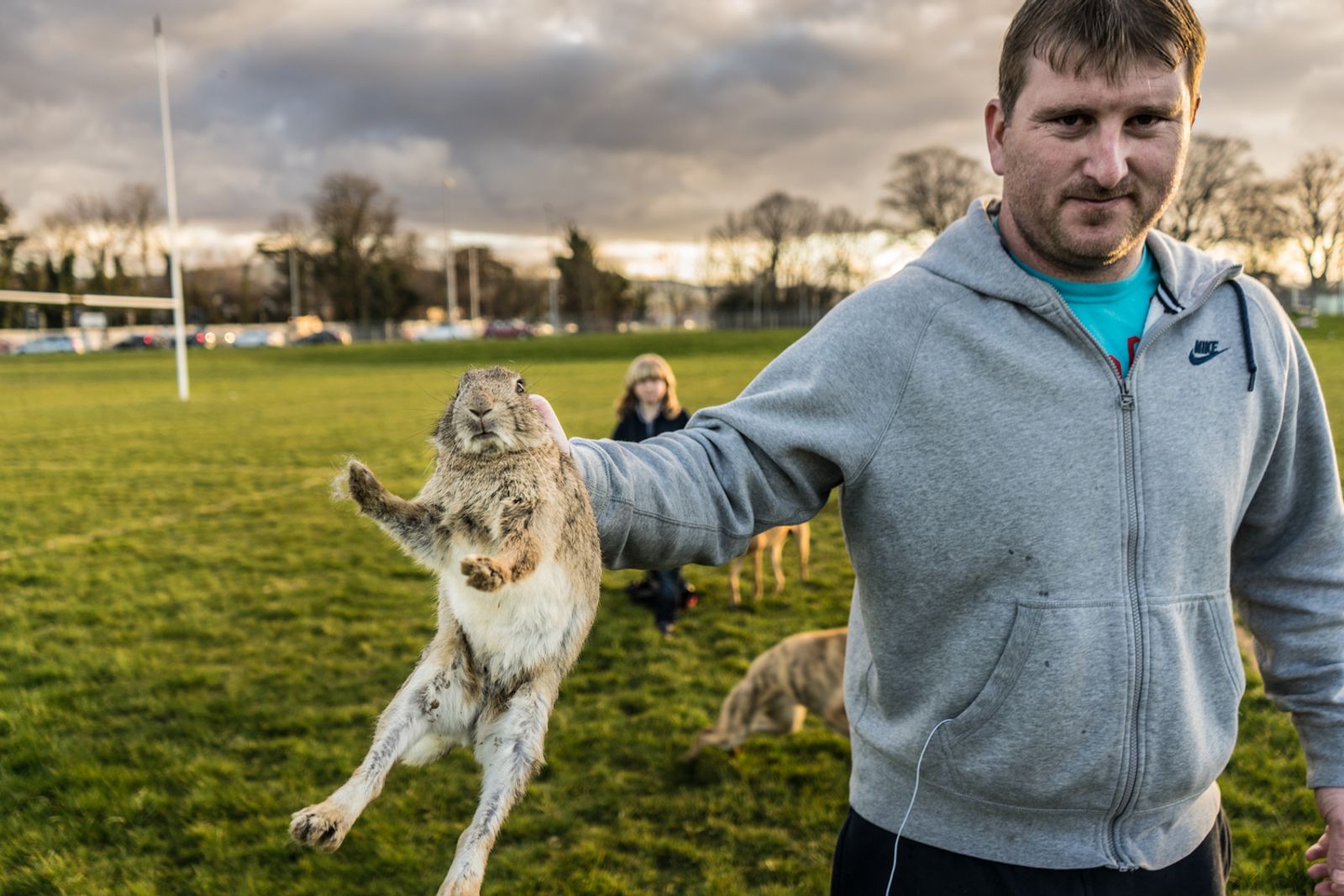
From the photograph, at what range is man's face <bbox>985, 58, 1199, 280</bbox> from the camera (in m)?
2.06

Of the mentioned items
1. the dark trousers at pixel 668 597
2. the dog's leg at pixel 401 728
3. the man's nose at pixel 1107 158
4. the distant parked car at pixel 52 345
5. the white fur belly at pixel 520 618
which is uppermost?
the distant parked car at pixel 52 345

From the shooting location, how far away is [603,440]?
1962 millimetres

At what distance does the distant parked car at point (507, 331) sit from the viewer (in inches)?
2512

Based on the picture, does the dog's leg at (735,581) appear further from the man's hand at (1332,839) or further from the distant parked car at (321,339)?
the distant parked car at (321,339)

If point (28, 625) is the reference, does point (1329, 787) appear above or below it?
above

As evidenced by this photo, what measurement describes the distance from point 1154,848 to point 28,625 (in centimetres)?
971

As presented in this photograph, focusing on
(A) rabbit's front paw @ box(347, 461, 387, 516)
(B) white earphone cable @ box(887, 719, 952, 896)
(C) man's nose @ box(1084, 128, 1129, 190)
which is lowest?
(B) white earphone cable @ box(887, 719, 952, 896)

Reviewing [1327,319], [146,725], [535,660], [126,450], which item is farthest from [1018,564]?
[1327,319]

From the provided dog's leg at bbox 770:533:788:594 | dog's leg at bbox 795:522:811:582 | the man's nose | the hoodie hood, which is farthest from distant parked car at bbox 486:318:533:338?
the man's nose

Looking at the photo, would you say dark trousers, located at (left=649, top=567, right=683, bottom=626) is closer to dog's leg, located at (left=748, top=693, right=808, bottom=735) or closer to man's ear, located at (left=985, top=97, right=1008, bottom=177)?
dog's leg, located at (left=748, top=693, right=808, bottom=735)

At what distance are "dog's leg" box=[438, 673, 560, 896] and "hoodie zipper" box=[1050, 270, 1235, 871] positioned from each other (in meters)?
1.51

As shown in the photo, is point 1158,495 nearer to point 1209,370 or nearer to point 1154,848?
point 1209,370

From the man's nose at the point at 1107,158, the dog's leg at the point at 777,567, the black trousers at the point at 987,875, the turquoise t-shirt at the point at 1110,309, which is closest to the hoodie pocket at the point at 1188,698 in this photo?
the black trousers at the point at 987,875

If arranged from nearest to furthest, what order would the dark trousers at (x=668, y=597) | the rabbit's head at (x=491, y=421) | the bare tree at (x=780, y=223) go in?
the rabbit's head at (x=491, y=421)
the dark trousers at (x=668, y=597)
the bare tree at (x=780, y=223)
